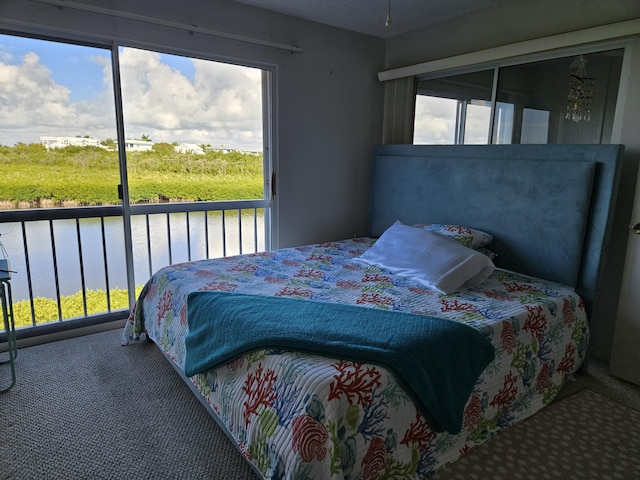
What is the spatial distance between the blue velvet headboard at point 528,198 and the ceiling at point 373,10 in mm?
997

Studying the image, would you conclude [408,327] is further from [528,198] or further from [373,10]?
[373,10]

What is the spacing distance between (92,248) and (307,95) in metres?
2.08

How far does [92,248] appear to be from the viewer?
9.62 ft

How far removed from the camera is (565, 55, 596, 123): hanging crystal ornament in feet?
8.09

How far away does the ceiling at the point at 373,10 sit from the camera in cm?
286

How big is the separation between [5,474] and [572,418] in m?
2.55

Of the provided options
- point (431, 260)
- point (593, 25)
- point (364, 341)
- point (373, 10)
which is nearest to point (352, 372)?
point (364, 341)

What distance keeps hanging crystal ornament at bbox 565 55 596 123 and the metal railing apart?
2309 mm

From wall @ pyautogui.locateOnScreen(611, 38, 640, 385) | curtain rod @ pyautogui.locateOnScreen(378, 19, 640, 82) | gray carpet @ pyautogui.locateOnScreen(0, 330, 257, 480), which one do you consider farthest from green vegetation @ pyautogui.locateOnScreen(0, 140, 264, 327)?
wall @ pyautogui.locateOnScreen(611, 38, 640, 385)

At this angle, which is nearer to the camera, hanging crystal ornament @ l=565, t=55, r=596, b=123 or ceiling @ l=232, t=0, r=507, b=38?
hanging crystal ornament @ l=565, t=55, r=596, b=123

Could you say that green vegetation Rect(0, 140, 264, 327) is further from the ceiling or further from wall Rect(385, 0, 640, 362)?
wall Rect(385, 0, 640, 362)

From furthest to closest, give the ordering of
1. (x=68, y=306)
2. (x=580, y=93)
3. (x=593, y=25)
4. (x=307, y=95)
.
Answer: (x=307, y=95), (x=68, y=306), (x=580, y=93), (x=593, y=25)

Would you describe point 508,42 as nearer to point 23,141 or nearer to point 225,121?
point 225,121

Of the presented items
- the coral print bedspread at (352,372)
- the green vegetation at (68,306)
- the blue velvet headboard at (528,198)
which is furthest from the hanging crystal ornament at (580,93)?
the green vegetation at (68,306)
